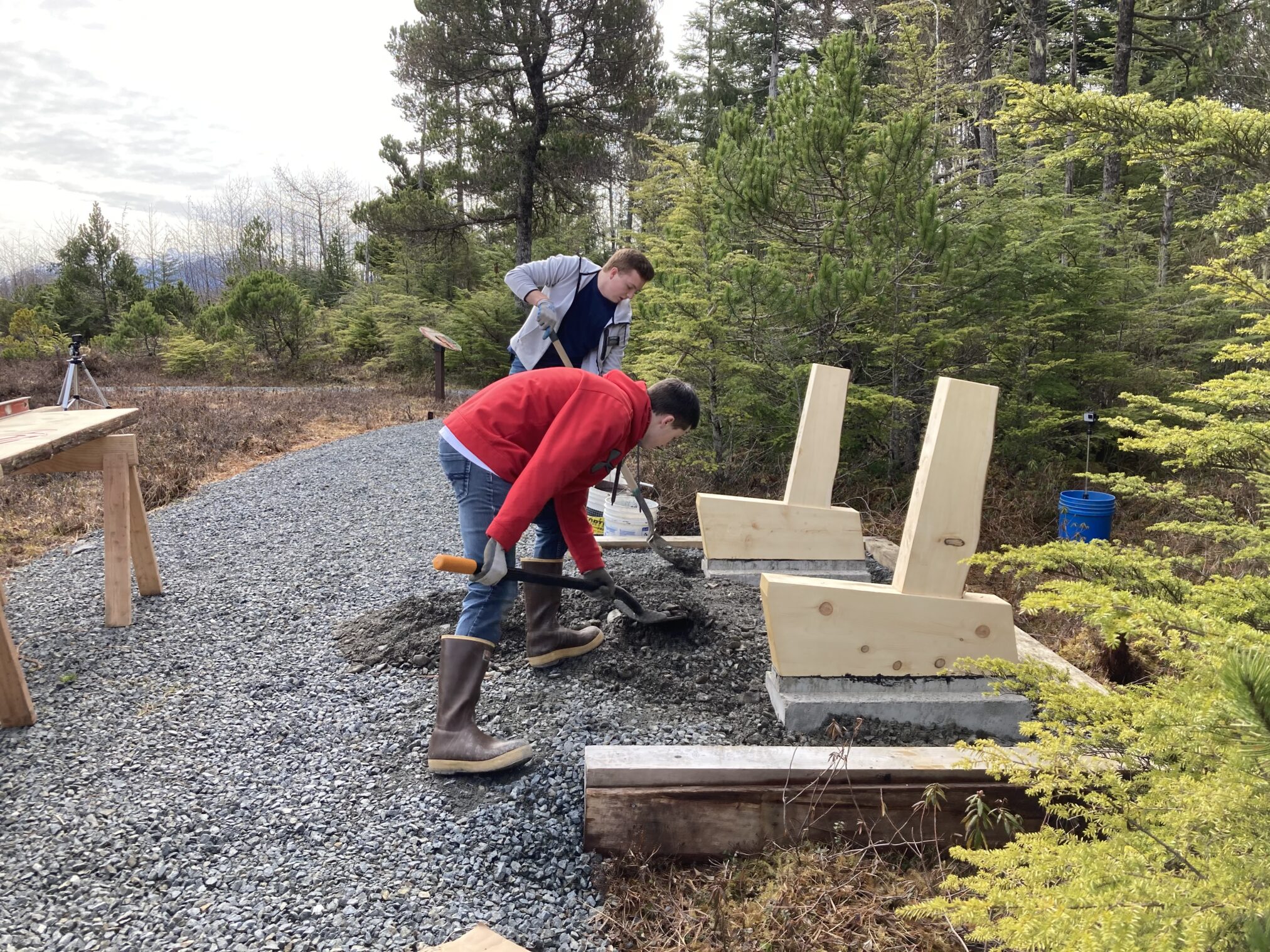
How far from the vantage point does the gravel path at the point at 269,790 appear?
181 cm

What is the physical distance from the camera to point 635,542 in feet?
14.8

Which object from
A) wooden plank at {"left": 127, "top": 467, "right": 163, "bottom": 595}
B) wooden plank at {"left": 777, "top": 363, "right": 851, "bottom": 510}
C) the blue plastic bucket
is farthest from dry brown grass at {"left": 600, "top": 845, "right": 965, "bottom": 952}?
the blue plastic bucket

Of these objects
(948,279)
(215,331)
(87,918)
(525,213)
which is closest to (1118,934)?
(87,918)

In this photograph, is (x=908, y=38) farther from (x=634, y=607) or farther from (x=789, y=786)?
(x=789, y=786)

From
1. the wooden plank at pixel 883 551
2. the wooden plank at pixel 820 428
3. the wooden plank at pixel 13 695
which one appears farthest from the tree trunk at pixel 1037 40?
the wooden plank at pixel 13 695

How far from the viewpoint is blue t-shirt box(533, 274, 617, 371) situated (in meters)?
3.55

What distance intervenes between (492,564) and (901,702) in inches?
57.6

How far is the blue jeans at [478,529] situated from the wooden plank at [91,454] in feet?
6.88

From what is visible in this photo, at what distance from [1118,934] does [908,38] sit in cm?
687

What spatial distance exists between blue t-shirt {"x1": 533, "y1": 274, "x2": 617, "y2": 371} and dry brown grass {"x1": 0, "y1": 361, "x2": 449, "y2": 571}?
2287 millimetres

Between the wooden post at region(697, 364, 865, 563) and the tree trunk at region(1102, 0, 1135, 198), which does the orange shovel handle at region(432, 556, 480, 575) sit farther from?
the tree trunk at region(1102, 0, 1135, 198)

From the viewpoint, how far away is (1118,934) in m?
0.89

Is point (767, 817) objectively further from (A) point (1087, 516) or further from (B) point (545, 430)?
(A) point (1087, 516)

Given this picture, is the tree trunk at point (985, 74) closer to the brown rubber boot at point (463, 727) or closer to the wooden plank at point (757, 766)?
the wooden plank at point (757, 766)
